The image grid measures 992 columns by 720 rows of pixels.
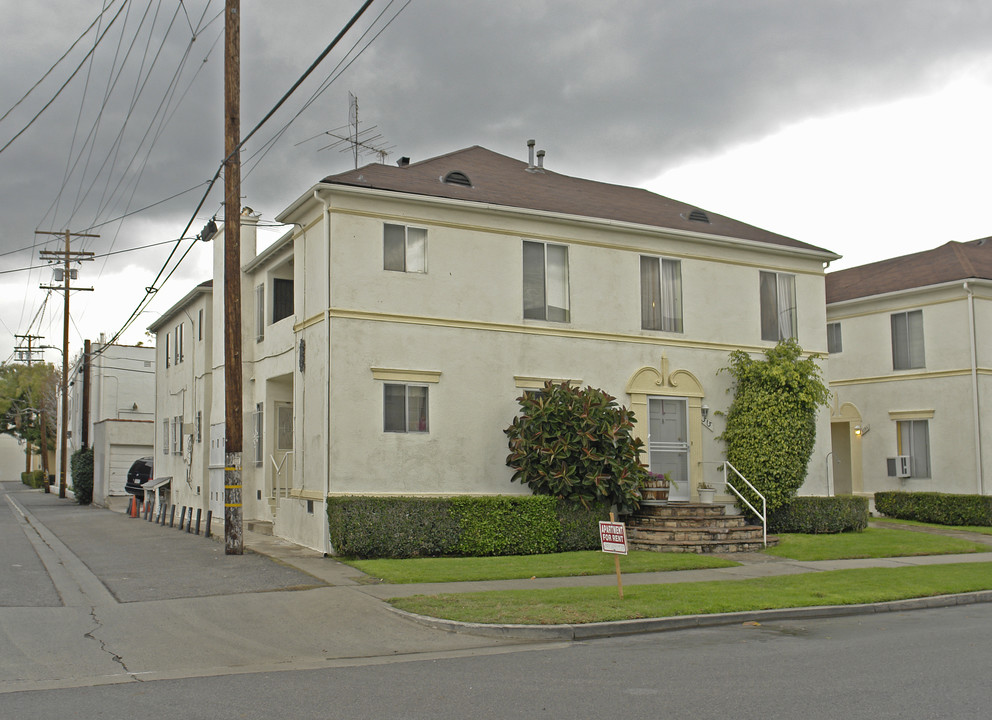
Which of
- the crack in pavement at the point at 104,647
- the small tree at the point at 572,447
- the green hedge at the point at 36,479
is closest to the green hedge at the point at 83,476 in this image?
the green hedge at the point at 36,479

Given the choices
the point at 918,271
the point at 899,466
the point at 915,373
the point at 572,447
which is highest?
the point at 918,271

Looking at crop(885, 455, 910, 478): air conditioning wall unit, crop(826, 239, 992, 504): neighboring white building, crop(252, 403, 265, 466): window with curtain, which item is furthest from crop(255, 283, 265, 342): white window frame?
crop(885, 455, 910, 478): air conditioning wall unit

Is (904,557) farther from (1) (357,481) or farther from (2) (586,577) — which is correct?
(1) (357,481)

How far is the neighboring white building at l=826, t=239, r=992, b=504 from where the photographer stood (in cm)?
2556

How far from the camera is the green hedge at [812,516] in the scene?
20.2 m

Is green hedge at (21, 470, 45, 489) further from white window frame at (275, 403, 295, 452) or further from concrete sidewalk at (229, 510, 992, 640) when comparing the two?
concrete sidewalk at (229, 510, 992, 640)

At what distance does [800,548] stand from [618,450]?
13.4ft

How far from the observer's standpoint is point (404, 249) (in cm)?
1769

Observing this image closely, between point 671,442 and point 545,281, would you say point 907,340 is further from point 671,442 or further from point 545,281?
point 545,281

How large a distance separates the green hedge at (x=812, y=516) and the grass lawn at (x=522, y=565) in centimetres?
400

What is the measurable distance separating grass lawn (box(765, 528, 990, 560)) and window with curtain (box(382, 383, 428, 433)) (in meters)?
7.16

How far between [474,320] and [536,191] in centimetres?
407

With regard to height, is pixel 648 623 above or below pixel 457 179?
below

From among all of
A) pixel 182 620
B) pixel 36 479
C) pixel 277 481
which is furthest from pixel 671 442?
pixel 36 479
